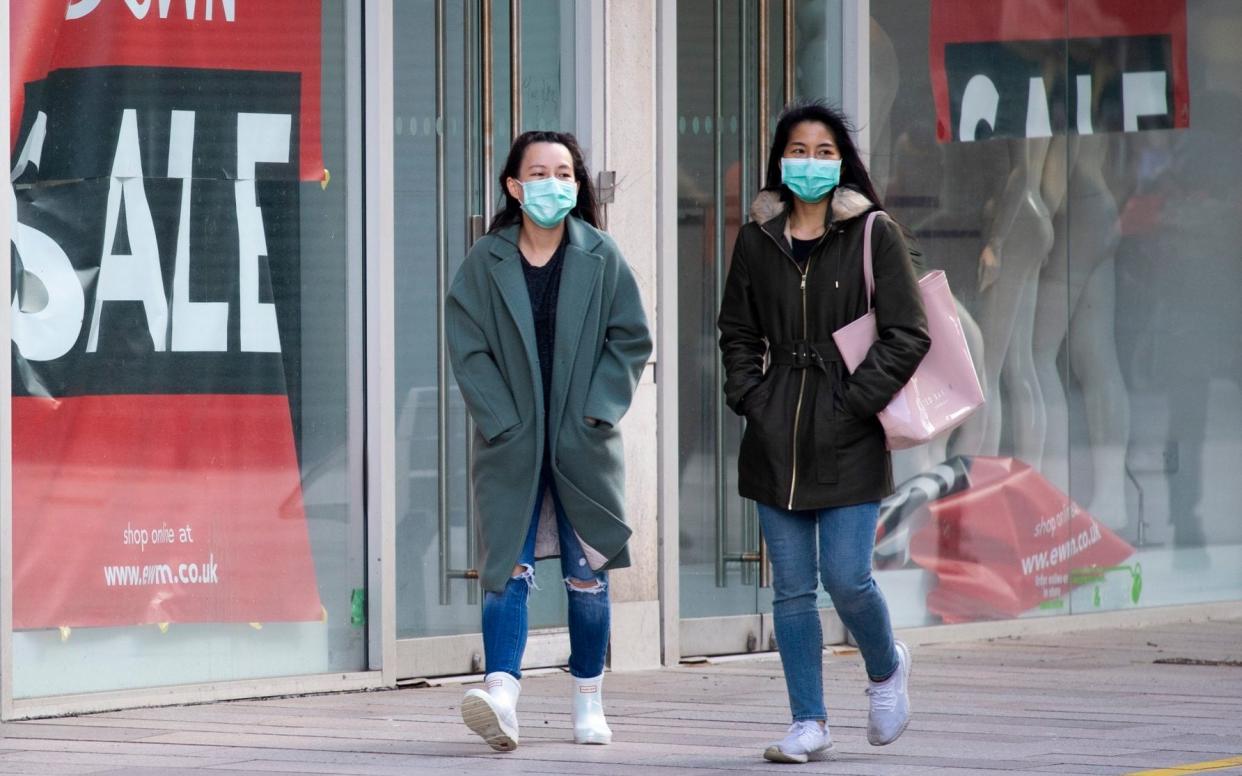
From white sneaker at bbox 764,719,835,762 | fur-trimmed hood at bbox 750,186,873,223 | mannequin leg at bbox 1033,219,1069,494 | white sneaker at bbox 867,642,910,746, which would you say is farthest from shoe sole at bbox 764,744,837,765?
mannequin leg at bbox 1033,219,1069,494

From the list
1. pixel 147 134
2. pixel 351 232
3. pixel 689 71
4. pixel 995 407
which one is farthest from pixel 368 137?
pixel 995 407

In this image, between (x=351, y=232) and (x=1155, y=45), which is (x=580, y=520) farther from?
(x=1155, y=45)

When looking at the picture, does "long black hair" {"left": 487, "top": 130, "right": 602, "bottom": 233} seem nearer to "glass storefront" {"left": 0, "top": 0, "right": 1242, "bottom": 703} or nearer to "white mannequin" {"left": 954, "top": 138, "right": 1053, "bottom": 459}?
"glass storefront" {"left": 0, "top": 0, "right": 1242, "bottom": 703}

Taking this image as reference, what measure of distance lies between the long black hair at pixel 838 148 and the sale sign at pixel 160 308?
2.20 m

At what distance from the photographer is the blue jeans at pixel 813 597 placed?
6.03 meters

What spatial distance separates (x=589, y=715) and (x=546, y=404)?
0.91 metres

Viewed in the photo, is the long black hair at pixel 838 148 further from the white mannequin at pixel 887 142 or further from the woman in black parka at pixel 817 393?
the white mannequin at pixel 887 142

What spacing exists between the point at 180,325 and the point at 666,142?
2.16 m

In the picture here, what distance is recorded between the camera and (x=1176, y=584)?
10758 mm

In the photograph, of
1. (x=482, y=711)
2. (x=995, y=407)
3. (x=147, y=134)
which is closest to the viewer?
(x=482, y=711)

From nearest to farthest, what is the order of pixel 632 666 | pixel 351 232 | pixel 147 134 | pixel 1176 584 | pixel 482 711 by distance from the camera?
pixel 482 711 < pixel 147 134 < pixel 351 232 < pixel 632 666 < pixel 1176 584

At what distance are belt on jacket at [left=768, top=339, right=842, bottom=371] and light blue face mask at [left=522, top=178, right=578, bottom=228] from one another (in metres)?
0.79

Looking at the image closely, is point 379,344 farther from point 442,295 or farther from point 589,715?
point 589,715

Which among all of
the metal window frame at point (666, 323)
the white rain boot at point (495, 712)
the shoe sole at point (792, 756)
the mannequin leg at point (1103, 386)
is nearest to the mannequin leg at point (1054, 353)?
the mannequin leg at point (1103, 386)
